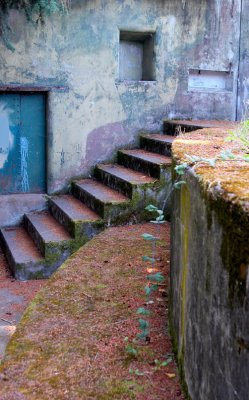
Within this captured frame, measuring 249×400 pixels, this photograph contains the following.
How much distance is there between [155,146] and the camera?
25.0ft

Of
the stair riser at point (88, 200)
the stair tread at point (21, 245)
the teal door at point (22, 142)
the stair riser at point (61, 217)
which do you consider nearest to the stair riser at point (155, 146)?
the stair riser at point (88, 200)

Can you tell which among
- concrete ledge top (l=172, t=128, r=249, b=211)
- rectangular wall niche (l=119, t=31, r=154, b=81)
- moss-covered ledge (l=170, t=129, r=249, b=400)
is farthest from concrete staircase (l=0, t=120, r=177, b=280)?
moss-covered ledge (l=170, t=129, r=249, b=400)

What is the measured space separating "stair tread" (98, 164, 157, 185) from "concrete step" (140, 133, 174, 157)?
0.51m

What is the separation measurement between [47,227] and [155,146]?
2.02 meters

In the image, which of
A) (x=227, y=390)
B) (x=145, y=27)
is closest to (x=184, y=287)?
(x=227, y=390)

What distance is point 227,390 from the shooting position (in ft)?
6.18

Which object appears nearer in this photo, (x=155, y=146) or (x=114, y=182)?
(x=114, y=182)

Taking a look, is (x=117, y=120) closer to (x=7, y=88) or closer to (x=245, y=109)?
(x=7, y=88)

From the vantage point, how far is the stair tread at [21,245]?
6318mm

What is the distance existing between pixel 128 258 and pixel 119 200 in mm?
1497

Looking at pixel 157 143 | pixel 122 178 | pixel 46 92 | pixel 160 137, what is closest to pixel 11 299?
pixel 122 178

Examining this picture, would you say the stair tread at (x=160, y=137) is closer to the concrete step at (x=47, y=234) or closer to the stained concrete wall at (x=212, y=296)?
the concrete step at (x=47, y=234)

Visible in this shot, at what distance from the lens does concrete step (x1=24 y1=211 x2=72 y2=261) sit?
245 inches

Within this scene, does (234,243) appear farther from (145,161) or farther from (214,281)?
(145,161)
